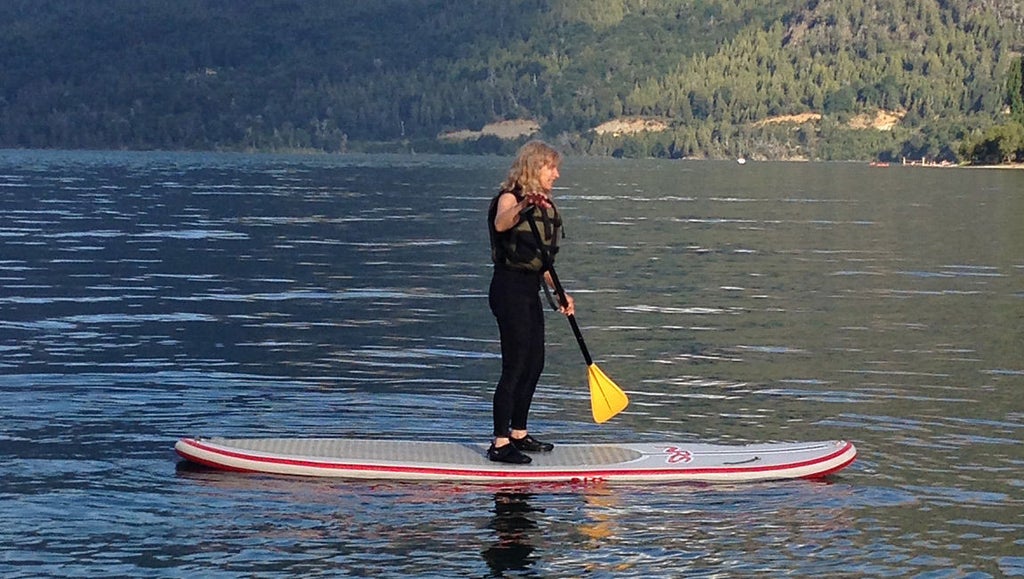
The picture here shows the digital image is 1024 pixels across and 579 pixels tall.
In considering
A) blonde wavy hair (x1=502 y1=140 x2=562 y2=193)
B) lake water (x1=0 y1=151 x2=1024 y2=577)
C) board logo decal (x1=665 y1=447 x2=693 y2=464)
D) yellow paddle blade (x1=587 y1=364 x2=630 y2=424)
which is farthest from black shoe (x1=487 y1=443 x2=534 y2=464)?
blonde wavy hair (x1=502 y1=140 x2=562 y2=193)

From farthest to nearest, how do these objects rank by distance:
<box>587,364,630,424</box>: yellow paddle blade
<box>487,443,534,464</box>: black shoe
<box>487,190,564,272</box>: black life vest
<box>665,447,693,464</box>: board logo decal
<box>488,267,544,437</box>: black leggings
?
<box>587,364,630,424</box>: yellow paddle blade, <box>665,447,693,464</box>: board logo decal, <box>487,443,534,464</box>: black shoe, <box>488,267,544,437</box>: black leggings, <box>487,190,564,272</box>: black life vest

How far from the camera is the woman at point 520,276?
669 inches

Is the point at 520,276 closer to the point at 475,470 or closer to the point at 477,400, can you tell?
the point at 475,470

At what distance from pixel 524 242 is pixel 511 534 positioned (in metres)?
3.16

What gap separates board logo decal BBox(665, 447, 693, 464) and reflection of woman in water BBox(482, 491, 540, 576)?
1.74m

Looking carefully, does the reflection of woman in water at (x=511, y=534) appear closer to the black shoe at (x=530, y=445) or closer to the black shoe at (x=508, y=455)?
A: the black shoe at (x=508, y=455)

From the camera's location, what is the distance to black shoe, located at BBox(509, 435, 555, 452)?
59.3ft

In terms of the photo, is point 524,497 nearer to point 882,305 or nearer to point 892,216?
point 882,305

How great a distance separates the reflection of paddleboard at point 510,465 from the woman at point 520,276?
13.7 inches

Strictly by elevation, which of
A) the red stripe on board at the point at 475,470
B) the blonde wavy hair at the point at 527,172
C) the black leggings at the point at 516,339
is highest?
the blonde wavy hair at the point at 527,172

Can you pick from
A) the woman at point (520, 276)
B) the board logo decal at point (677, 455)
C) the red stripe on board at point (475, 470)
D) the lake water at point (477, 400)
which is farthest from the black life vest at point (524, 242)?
the board logo decal at point (677, 455)

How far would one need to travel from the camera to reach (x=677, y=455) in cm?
1817

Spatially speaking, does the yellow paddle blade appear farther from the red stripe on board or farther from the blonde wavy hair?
the blonde wavy hair

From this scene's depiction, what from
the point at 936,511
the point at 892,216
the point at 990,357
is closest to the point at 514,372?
the point at 936,511
